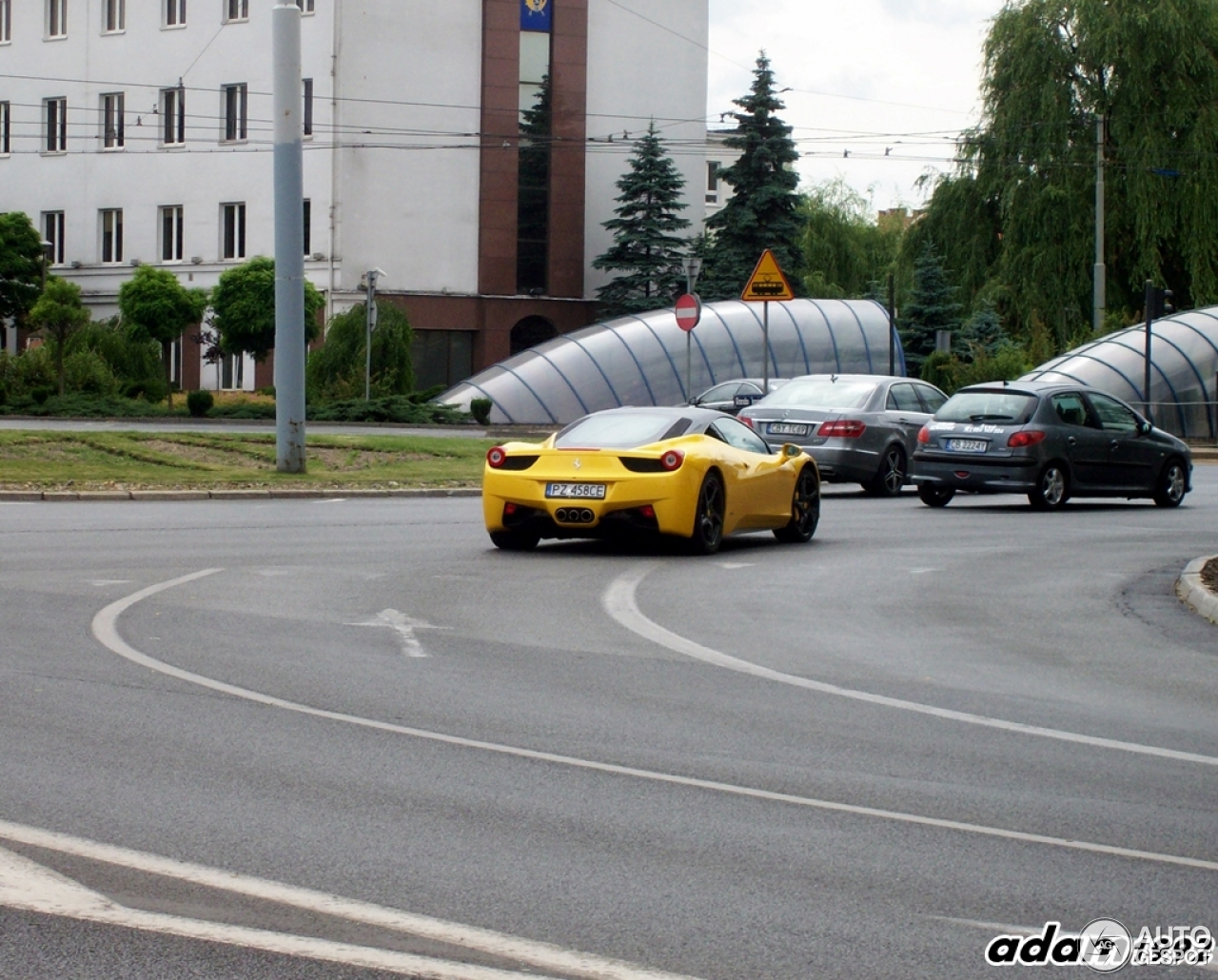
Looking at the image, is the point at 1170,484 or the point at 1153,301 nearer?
the point at 1170,484

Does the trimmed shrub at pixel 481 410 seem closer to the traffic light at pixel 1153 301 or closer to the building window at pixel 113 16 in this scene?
the traffic light at pixel 1153 301

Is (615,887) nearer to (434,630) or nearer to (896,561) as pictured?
(434,630)

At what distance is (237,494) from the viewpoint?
74.4 feet

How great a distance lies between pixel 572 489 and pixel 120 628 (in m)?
5.62

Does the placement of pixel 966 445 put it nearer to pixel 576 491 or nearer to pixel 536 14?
pixel 576 491

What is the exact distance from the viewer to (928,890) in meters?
5.34

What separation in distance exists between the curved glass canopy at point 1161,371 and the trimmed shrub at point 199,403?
2061cm

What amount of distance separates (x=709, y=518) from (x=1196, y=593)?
4.63m

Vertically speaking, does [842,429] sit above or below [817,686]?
above

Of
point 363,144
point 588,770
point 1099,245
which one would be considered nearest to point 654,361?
point 1099,245

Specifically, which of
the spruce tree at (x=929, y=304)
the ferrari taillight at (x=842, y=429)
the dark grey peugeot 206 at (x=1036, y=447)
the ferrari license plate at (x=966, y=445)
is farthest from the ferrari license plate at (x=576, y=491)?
the spruce tree at (x=929, y=304)

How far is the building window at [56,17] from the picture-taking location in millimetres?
67938

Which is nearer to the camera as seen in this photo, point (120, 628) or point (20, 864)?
point (20, 864)

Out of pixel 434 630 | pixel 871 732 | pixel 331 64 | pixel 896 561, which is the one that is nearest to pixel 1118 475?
pixel 896 561
